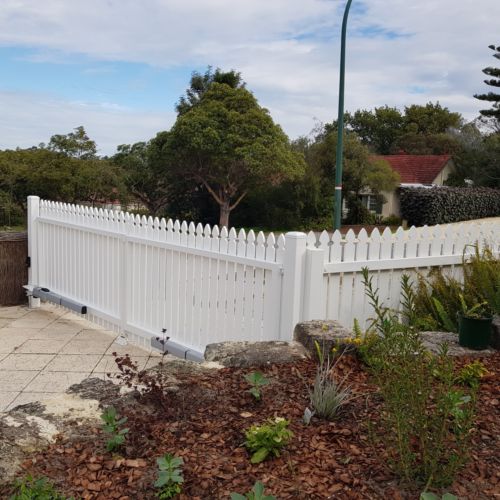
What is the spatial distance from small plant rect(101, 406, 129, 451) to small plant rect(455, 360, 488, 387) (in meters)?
1.93

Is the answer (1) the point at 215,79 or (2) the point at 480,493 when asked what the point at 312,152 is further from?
(2) the point at 480,493

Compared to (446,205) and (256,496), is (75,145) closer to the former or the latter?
(446,205)

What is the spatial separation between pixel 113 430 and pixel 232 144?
23.6 m

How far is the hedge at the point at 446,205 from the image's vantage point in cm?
2633

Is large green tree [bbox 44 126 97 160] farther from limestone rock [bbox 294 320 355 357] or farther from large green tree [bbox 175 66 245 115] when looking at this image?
limestone rock [bbox 294 320 355 357]

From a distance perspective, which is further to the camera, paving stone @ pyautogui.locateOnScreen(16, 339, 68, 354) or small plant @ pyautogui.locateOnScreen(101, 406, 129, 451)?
paving stone @ pyautogui.locateOnScreen(16, 339, 68, 354)

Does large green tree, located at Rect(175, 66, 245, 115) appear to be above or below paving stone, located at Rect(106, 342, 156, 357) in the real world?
above

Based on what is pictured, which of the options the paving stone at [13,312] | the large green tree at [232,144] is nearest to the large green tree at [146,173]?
the large green tree at [232,144]

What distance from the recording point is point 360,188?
99.2 ft

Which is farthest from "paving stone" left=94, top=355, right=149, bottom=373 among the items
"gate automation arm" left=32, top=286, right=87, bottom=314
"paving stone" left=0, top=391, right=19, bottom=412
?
"gate automation arm" left=32, top=286, right=87, bottom=314

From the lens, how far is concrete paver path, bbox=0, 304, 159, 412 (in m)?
5.34

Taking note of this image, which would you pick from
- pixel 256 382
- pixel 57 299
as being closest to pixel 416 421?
pixel 256 382

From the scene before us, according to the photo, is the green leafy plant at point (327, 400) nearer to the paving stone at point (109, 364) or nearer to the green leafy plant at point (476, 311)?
the green leafy plant at point (476, 311)

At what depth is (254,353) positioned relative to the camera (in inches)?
143
